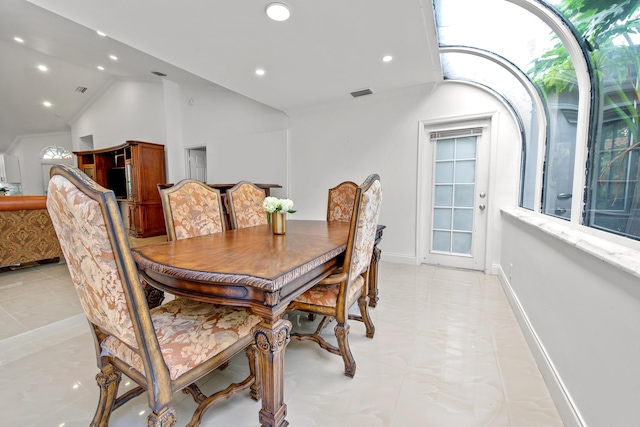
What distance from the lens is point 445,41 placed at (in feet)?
9.20

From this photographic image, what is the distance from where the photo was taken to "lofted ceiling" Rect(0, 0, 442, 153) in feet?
6.61

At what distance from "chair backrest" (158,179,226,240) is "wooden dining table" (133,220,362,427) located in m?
0.46

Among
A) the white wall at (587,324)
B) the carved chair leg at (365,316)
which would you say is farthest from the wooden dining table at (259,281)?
the white wall at (587,324)

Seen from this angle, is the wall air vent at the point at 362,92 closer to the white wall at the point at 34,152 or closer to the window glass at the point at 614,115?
the window glass at the point at 614,115

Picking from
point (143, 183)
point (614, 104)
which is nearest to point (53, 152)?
point (143, 183)

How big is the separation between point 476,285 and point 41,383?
12.1 feet

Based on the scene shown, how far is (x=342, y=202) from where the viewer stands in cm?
302

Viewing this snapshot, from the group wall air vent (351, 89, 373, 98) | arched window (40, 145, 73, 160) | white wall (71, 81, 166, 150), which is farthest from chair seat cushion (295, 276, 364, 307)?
arched window (40, 145, 73, 160)

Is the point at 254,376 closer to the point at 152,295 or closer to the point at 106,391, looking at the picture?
the point at 106,391

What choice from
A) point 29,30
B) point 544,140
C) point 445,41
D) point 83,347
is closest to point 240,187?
point 83,347

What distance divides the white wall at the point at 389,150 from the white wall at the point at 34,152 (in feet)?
31.0

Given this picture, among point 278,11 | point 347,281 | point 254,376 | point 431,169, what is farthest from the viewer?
point 431,169

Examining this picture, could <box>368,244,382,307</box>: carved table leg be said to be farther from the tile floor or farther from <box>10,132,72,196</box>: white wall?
<box>10,132,72,196</box>: white wall

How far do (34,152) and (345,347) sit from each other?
12691 mm
